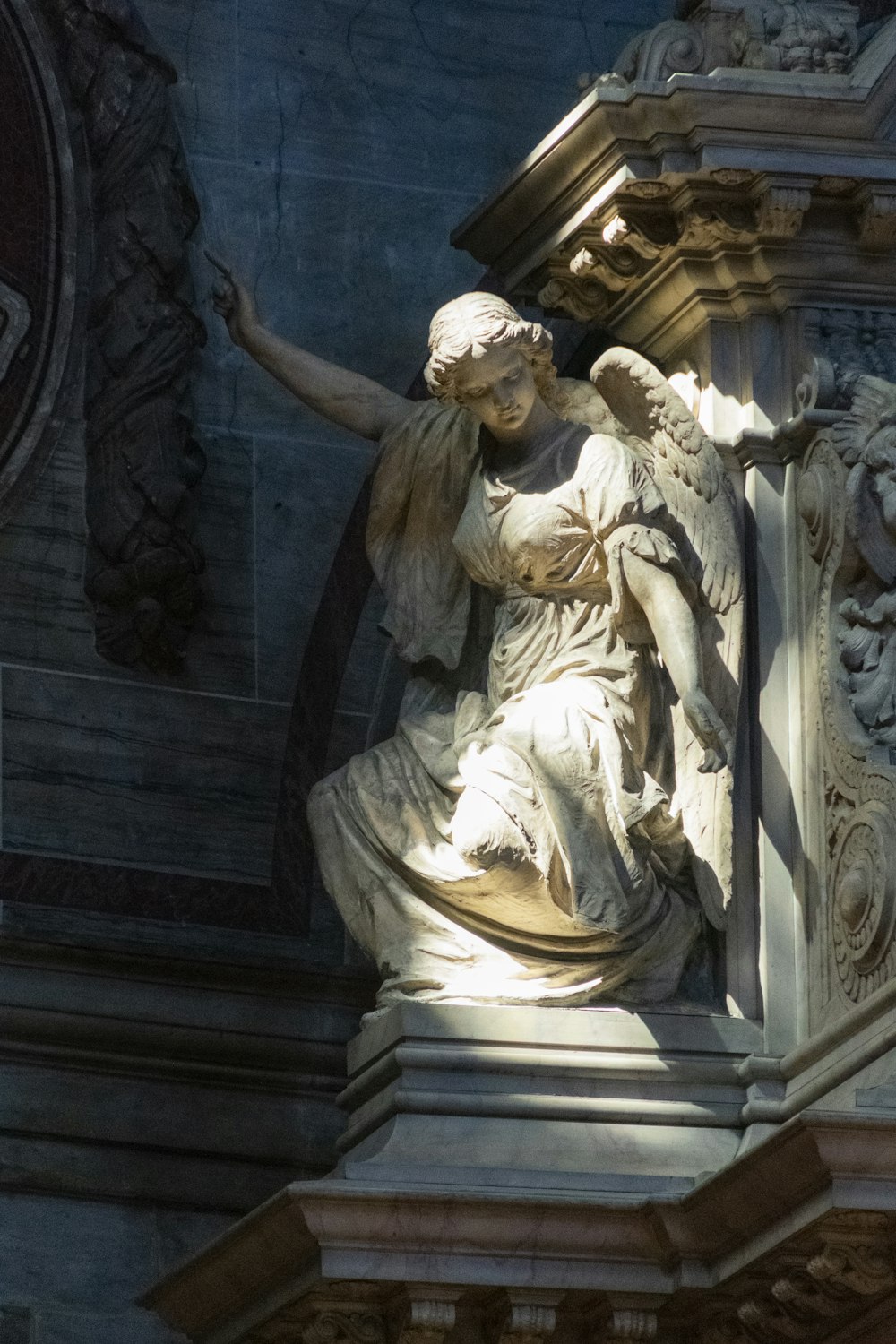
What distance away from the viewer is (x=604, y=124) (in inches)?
343

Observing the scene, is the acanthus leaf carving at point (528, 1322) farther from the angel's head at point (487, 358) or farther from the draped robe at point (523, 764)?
the angel's head at point (487, 358)

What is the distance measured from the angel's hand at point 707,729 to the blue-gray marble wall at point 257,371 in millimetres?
1822

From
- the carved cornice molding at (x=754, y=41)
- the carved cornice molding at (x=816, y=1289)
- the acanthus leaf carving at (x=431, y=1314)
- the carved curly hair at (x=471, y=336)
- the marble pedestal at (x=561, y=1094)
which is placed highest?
the carved cornice molding at (x=754, y=41)

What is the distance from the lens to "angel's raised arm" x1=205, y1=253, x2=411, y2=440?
9.16m

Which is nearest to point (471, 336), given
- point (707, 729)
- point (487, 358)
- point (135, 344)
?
Answer: point (487, 358)

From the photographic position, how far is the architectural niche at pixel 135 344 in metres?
9.77

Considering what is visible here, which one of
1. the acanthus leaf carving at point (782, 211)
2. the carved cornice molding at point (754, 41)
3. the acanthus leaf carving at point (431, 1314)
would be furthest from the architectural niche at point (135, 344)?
the acanthus leaf carving at point (431, 1314)

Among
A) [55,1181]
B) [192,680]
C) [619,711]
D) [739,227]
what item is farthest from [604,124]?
[55,1181]

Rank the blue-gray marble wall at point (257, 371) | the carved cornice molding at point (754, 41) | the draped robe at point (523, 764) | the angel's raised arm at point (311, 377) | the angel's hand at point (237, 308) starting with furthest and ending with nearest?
the blue-gray marble wall at point (257, 371) < the angel's hand at point (237, 308) < the angel's raised arm at point (311, 377) < the carved cornice molding at point (754, 41) < the draped robe at point (523, 764)

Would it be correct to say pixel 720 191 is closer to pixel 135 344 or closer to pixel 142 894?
pixel 135 344

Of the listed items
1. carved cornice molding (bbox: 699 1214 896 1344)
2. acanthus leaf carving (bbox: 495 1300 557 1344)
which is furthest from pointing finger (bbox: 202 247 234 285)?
carved cornice molding (bbox: 699 1214 896 1344)

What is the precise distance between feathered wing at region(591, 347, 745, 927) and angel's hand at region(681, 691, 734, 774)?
0.24 m

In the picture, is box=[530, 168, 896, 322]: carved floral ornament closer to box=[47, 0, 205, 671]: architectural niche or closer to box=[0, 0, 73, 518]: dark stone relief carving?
box=[47, 0, 205, 671]: architectural niche

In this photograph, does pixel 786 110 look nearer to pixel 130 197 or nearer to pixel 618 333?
pixel 618 333
